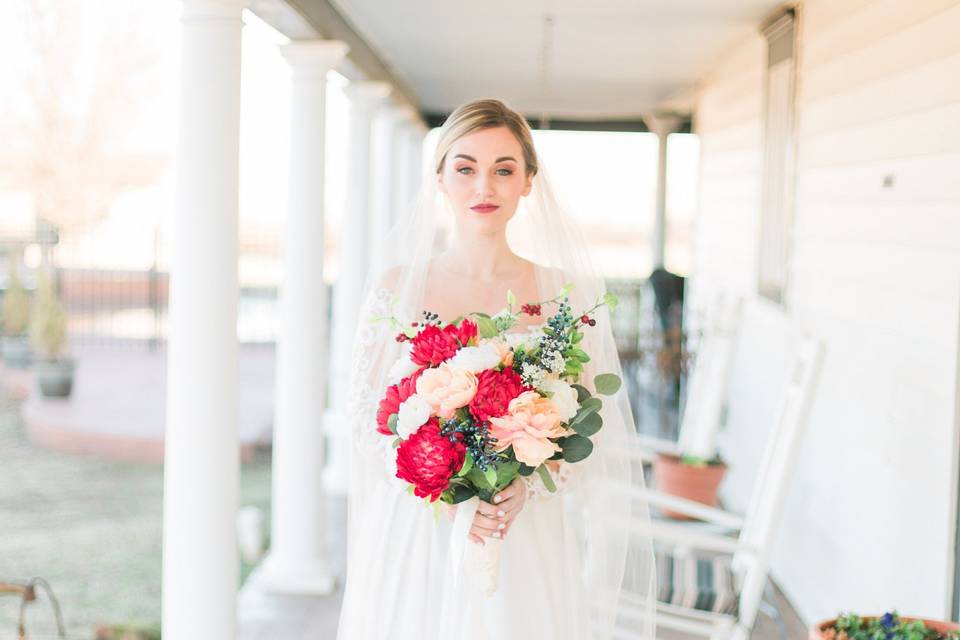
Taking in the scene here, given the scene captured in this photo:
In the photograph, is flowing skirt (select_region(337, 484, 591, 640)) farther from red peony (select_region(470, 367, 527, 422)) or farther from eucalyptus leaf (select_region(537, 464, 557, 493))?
red peony (select_region(470, 367, 527, 422))

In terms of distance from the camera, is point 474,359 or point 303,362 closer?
point 474,359

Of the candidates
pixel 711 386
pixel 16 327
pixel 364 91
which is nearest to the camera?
pixel 711 386

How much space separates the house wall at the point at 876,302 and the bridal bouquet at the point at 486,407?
135 centimetres

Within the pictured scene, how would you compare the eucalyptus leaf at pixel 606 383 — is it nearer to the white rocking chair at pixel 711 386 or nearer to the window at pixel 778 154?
the window at pixel 778 154

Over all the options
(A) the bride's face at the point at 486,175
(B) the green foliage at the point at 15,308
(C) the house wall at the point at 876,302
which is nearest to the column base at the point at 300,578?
(C) the house wall at the point at 876,302

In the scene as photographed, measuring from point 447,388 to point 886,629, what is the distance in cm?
131

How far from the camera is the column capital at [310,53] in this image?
490 centimetres

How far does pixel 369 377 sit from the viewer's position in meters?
2.81

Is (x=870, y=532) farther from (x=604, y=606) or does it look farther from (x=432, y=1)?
(x=432, y=1)

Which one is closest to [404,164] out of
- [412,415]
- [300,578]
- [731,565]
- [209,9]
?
[300,578]

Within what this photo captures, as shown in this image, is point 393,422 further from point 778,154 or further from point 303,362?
point 778,154

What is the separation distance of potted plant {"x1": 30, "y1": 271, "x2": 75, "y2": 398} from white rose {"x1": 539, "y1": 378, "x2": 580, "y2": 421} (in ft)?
29.3

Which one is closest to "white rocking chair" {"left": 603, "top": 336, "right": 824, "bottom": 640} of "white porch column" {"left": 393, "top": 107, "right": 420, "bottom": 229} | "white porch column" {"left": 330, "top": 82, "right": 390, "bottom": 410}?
"white porch column" {"left": 330, "top": 82, "right": 390, "bottom": 410}

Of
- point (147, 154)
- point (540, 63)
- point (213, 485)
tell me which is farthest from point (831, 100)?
point (147, 154)
